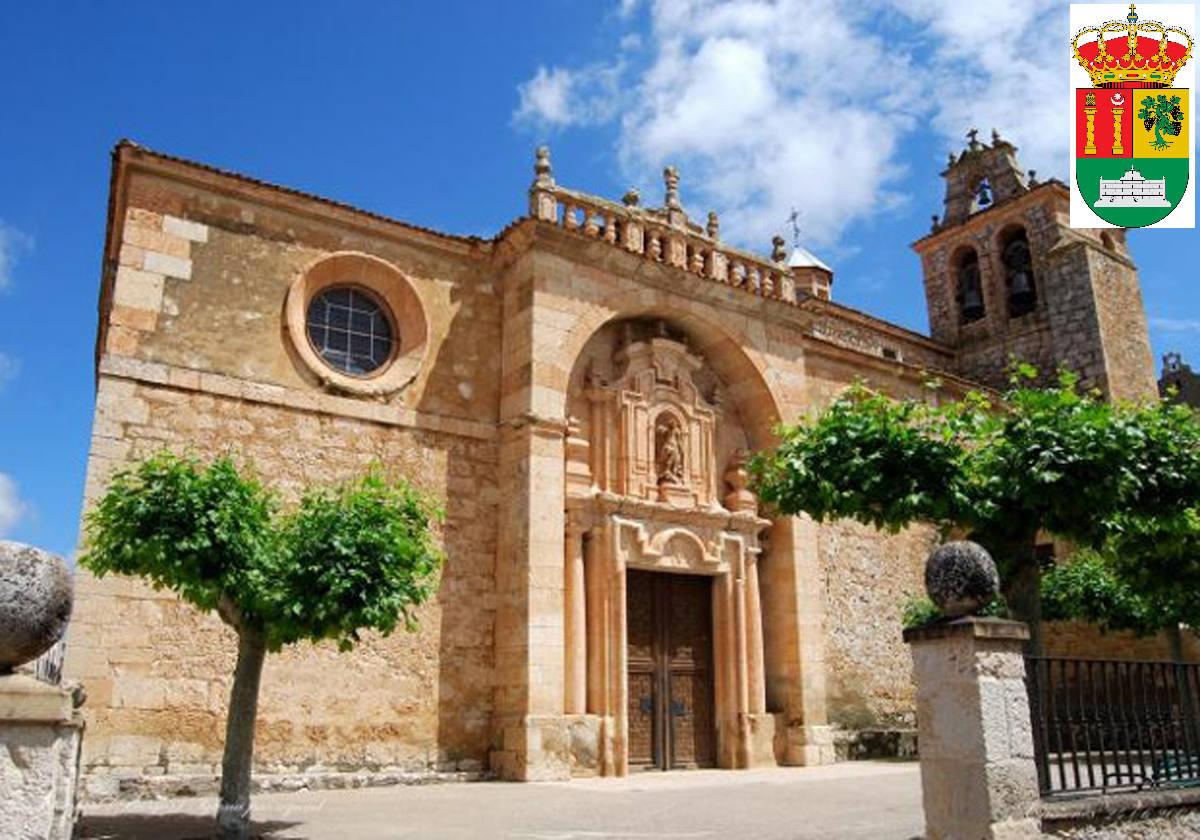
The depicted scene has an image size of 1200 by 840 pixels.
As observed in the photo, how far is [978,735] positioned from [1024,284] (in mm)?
22164

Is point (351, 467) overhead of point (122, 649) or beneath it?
overhead

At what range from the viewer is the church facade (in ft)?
34.2

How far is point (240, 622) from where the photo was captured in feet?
24.6

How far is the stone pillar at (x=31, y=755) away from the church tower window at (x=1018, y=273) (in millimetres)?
25010

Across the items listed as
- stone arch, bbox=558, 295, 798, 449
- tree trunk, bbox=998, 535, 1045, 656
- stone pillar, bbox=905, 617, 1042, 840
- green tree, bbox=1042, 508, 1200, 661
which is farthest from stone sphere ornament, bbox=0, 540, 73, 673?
stone arch, bbox=558, 295, 798, 449

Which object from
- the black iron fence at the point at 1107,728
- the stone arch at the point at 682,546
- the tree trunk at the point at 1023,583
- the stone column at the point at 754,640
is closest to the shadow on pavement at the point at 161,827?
the black iron fence at the point at 1107,728

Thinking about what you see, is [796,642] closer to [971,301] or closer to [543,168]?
[543,168]

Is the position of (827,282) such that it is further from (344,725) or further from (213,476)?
(213,476)

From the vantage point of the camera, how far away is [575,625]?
12.3 meters

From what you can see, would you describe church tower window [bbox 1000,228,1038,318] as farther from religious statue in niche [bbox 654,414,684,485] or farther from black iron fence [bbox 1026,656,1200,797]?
black iron fence [bbox 1026,656,1200,797]

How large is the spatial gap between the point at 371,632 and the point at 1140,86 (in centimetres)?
1223

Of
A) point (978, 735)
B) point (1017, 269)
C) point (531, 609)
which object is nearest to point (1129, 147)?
point (531, 609)

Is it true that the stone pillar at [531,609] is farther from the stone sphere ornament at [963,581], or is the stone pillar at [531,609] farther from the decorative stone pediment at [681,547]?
the stone sphere ornament at [963,581]

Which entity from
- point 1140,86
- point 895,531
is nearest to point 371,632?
point 895,531
